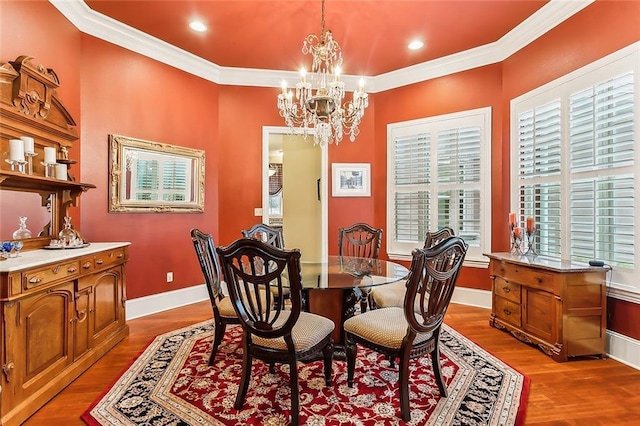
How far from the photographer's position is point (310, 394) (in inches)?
82.6

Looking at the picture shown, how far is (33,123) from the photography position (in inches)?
100.0

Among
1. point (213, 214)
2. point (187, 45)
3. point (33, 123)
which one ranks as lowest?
point (213, 214)

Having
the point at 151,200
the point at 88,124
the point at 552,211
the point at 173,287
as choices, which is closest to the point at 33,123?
the point at 88,124

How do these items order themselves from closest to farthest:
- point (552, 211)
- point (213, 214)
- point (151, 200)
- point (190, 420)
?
point (190, 420) < point (552, 211) < point (151, 200) < point (213, 214)

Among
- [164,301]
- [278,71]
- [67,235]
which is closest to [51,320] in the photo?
[67,235]

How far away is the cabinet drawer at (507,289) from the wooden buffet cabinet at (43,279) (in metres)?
3.63

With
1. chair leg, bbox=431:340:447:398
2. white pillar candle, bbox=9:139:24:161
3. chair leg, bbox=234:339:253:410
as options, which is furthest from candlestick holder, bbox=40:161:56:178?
chair leg, bbox=431:340:447:398

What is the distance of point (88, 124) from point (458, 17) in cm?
394

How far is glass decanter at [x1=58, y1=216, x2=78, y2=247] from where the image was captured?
266cm

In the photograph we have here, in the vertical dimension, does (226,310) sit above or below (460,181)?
below

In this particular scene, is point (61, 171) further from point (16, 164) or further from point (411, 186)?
point (411, 186)

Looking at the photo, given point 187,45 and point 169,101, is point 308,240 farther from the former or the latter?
point 187,45

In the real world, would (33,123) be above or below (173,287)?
above

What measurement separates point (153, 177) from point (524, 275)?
4073 mm
